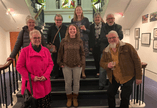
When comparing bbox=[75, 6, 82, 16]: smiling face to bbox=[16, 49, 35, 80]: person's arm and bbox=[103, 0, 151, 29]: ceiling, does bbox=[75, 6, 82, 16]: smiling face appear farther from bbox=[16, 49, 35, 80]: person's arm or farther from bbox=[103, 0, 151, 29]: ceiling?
bbox=[103, 0, 151, 29]: ceiling

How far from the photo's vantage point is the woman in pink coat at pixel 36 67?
1561 mm

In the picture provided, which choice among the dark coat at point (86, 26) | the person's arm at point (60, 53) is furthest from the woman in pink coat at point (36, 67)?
the dark coat at point (86, 26)

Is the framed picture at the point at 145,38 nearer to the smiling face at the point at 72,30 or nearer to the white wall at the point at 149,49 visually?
the white wall at the point at 149,49

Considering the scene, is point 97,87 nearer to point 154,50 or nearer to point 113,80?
point 113,80

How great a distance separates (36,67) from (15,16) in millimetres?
3465

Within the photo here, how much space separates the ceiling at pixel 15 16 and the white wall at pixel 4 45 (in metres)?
0.37

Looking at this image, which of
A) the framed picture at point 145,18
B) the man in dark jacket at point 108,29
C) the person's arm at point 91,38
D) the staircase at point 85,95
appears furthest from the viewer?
the framed picture at point 145,18

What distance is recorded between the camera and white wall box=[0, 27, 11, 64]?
5.25 m

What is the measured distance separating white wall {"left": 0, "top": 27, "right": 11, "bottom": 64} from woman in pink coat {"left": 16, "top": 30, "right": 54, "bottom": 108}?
4.54 metres

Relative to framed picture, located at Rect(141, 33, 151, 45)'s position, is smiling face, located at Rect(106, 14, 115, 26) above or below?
above

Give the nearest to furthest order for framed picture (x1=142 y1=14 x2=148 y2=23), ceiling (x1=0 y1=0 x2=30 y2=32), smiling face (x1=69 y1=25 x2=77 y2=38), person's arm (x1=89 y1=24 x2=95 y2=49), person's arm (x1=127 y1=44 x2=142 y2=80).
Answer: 1. person's arm (x1=127 y1=44 x2=142 y2=80)
2. smiling face (x1=69 y1=25 x2=77 y2=38)
3. person's arm (x1=89 y1=24 x2=95 y2=49)
4. ceiling (x1=0 y1=0 x2=30 y2=32)
5. framed picture (x1=142 y1=14 x2=148 y2=23)

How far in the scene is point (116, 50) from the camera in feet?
5.85

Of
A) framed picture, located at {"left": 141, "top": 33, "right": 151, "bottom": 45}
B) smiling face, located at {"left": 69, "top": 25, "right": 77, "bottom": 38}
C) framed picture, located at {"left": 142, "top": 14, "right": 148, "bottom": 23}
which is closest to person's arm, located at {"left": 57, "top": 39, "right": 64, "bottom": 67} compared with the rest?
smiling face, located at {"left": 69, "top": 25, "right": 77, "bottom": 38}

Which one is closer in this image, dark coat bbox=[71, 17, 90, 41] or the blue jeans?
the blue jeans
